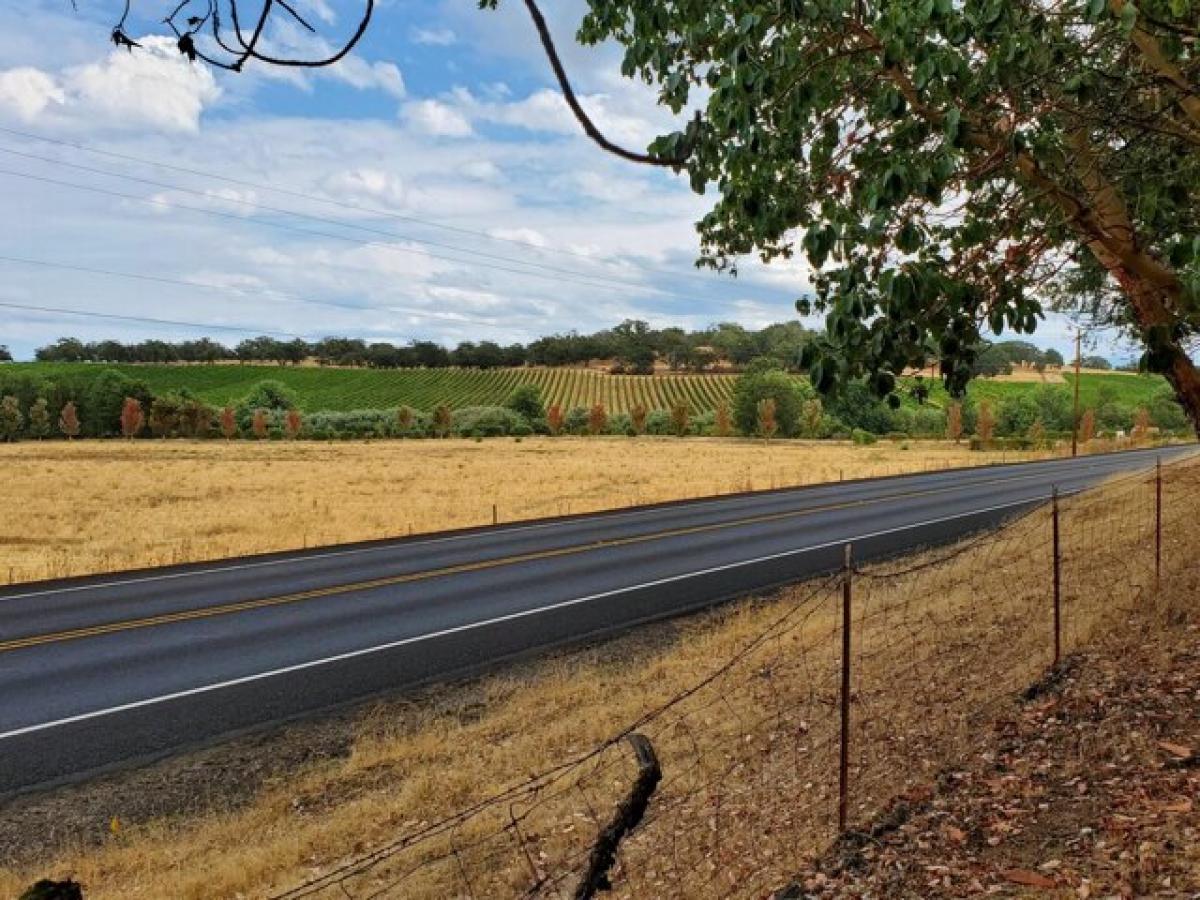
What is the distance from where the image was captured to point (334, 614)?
42.6ft

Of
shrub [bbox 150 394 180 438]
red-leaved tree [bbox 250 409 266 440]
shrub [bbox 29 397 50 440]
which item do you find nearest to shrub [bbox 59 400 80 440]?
shrub [bbox 29 397 50 440]

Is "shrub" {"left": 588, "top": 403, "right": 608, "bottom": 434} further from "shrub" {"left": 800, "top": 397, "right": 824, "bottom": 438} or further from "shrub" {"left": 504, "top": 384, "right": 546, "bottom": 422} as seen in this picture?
"shrub" {"left": 800, "top": 397, "right": 824, "bottom": 438}

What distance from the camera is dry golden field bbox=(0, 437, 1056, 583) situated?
22.7m

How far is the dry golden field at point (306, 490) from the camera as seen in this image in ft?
74.5

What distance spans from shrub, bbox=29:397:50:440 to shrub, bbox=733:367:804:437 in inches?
2931

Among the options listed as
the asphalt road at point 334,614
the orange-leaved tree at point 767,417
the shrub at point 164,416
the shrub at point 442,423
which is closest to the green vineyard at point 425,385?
the shrub at point 442,423

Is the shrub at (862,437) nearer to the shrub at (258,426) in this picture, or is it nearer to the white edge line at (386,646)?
the shrub at (258,426)

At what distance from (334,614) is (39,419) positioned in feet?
329

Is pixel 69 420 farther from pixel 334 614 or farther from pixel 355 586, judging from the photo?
pixel 334 614

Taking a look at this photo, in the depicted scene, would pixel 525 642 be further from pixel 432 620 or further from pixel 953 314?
pixel 953 314

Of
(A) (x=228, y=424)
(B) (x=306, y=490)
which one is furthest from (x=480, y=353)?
(B) (x=306, y=490)

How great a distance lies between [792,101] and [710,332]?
152 meters

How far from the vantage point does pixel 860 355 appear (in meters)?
4.37

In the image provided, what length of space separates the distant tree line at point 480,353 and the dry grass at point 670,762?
13550 centimetres
